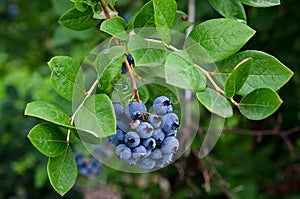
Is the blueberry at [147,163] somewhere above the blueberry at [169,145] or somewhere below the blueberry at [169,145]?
below

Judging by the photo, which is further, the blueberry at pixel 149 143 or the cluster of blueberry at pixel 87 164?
the cluster of blueberry at pixel 87 164

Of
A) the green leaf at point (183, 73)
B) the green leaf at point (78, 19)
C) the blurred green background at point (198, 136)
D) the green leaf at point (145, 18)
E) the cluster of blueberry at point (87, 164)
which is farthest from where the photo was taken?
the blurred green background at point (198, 136)

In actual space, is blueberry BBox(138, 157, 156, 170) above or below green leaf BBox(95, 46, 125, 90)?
below

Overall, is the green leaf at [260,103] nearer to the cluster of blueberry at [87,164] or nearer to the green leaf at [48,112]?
the green leaf at [48,112]

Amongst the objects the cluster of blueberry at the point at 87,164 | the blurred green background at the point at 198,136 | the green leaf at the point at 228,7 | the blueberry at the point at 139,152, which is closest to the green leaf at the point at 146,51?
the blueberry at the point at 139,152

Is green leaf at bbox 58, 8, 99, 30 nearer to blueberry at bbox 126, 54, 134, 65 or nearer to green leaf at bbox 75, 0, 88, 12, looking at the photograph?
green leaf at bbox 75, 0, 88, 12

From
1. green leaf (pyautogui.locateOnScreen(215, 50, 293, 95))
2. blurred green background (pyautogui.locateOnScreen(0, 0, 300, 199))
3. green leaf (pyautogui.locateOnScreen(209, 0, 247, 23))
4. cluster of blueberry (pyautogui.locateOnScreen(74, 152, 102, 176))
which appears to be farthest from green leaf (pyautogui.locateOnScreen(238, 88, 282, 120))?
cluster of blueberry (pyautogui.locateOnScreen(74, 152, 102, 176))

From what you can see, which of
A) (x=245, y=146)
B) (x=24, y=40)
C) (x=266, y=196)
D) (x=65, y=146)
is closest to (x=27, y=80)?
(x=24, y=40)
